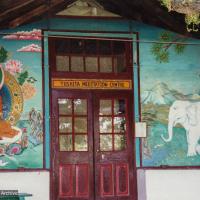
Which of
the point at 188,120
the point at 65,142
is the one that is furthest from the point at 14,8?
the point at 188,120

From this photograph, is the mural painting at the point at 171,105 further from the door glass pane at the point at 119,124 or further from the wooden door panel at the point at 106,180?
the wooden door panel at the point at 106,180

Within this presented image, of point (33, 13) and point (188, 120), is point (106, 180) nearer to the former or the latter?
point (188, 120)

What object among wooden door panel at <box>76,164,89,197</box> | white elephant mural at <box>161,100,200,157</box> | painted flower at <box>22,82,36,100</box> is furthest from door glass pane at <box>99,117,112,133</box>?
painted flower at <box>22,82,36,100</box>

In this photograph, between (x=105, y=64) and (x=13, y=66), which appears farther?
(x=105, y=64)

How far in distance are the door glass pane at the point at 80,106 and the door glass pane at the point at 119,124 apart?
0.65 meters

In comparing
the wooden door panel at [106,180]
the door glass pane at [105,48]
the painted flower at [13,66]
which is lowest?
the wooden door panel at [106,180]

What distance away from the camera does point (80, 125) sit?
10.4 meters

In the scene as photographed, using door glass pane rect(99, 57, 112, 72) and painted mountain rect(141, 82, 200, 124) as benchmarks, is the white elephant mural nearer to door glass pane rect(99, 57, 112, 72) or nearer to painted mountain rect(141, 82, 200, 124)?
painted mountain rect(141, 82, 200, 124)

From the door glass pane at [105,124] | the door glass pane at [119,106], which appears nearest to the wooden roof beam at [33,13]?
the door glass pane at [119,106]

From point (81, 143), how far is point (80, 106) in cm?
71

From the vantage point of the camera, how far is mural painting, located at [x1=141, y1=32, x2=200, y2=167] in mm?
10578

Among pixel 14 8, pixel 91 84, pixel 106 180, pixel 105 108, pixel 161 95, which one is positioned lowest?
pixel 106 180

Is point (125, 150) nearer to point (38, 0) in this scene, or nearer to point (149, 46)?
point (149, 46)

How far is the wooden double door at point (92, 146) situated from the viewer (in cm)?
1016
